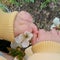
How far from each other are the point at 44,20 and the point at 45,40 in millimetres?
950

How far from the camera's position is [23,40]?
0.67m

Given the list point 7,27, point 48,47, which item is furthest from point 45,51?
point 7,27

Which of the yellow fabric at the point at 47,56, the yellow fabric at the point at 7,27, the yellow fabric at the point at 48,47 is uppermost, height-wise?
the yellow fabric at the point at 7,27

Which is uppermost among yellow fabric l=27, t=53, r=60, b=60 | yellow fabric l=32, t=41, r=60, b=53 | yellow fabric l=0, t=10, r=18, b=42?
yellow fabric l=0, t=10, r=18, b=42

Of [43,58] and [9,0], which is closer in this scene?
[43,58]

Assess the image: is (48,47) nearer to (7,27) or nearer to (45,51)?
(45,51)

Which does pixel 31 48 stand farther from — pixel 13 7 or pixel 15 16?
pixel 13 7

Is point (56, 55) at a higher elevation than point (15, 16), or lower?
lower

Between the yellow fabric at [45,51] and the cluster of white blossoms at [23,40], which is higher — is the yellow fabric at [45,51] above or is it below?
below

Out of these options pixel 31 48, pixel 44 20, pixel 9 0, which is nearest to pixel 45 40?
pixel 31 48

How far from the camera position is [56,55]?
62 cm

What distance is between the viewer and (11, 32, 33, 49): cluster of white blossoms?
0.65 meters

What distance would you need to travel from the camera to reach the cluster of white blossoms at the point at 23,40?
0.65m

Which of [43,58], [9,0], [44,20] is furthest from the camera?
[9,0]
